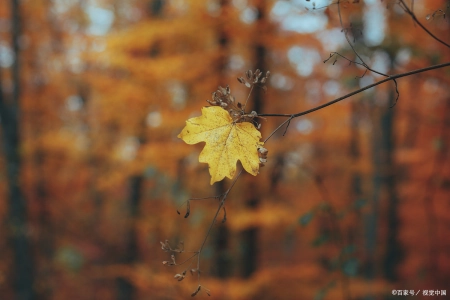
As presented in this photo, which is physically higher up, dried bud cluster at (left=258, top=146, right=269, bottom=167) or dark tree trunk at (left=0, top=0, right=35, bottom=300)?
dark tree trunk at (left=0, top=0, right=35, bottom=300)

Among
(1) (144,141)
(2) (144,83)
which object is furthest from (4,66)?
(2) (144,83)

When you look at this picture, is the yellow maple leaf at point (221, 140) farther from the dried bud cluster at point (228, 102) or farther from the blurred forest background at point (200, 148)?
the blurred forest background at point (200, 148)

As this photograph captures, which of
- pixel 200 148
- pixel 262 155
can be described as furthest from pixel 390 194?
pixel 262 155

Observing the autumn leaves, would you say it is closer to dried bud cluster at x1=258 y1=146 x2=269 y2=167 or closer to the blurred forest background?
dried bud cluster at x1=258 y1=146 x2=269 y2=167

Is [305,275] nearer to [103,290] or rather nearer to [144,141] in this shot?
[144,141]

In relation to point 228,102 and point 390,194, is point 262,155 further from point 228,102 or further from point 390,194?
point 390,194

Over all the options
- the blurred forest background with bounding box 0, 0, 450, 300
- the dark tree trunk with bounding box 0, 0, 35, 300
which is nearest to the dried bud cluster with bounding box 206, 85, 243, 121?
the blurred forest background with bounding box 0, 0, 450, 300
